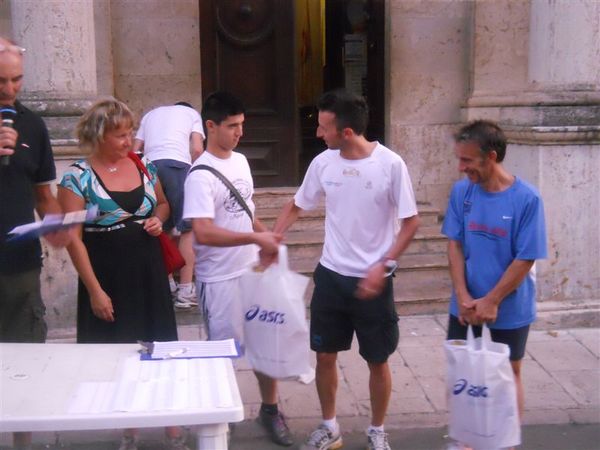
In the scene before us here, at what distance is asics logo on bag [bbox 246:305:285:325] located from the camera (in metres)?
3.79

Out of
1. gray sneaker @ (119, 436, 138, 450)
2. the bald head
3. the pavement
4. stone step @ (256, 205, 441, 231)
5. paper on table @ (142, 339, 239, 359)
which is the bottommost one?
the pavement

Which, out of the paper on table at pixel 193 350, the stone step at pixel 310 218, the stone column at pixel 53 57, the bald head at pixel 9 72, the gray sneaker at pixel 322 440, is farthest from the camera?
the stone step at pixel 310 218

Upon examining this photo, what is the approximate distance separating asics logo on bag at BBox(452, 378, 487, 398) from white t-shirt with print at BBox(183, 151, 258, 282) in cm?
121

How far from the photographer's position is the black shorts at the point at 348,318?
159 inches

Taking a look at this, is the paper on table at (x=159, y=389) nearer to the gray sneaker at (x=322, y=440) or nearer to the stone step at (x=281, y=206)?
the gray sneaker at (x=322, y=440)

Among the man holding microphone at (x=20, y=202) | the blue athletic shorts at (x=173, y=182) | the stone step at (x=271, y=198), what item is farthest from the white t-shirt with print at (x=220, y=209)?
the stone step at (x=271, y=198)

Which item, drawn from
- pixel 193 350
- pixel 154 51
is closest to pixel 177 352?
pixel 193 350

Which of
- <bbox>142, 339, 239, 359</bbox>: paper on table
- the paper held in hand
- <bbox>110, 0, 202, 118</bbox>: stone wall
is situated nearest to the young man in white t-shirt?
the paper held in hand

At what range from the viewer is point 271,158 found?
27.0 feet

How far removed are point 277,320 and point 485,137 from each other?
1255 mm

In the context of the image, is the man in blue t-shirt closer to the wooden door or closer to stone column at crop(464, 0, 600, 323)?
stone column at crop(464, 0, 600, 323)

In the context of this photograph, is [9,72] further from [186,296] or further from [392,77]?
[392,77]

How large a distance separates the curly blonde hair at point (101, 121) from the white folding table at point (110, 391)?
112cm

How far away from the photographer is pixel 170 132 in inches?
253
